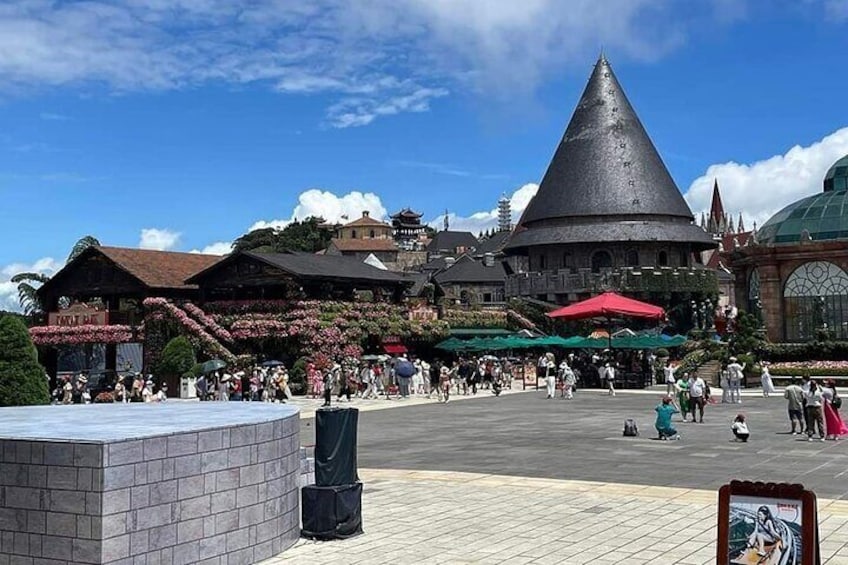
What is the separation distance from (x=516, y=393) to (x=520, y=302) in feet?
80.2

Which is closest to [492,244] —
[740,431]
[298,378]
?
[298,378]

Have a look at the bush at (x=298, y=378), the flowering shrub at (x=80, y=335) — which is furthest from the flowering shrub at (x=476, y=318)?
the flowering shrub at (x=80, y=335)

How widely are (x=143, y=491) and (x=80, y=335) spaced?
4037cm

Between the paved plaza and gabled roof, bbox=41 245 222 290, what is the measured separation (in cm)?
2478

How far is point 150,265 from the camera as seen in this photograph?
49.2 meters

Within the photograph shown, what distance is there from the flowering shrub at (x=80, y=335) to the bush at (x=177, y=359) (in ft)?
23.9

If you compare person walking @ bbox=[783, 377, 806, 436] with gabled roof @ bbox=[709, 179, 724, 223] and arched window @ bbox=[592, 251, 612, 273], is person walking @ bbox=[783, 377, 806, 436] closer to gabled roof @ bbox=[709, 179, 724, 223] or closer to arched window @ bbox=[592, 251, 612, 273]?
arched window @ bbox=[592, 251, 612, 273]

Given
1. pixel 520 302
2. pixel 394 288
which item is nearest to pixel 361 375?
pixel 394 288

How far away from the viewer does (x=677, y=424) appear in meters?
23.2

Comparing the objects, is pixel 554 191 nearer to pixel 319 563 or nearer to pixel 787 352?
pixel 787 352

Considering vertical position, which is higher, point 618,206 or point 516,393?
point 618,206

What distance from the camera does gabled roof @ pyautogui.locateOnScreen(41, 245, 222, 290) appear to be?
47312mm

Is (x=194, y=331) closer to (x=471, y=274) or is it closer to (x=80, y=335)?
(x=80, y=335)

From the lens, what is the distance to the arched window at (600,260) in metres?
64.6
